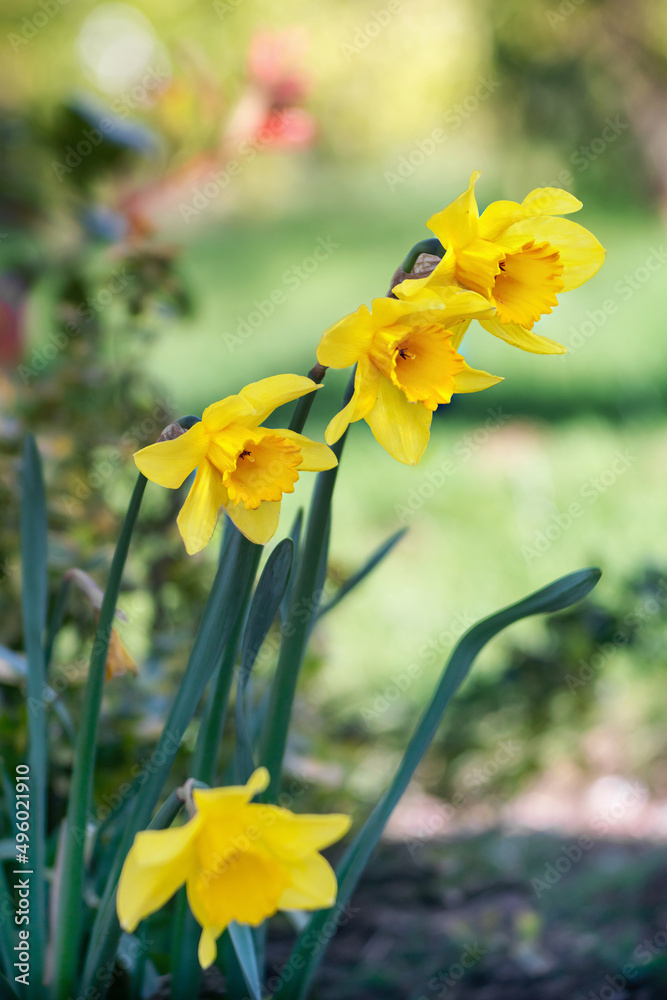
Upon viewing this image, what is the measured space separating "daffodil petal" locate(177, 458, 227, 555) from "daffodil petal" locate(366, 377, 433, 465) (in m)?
0.12

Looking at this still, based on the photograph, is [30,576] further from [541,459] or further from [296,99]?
[541,459]

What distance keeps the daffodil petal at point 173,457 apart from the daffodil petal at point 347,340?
11 cm

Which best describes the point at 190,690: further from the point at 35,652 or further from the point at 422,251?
the point at 422,251

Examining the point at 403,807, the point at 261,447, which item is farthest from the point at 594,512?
the point at 261,447

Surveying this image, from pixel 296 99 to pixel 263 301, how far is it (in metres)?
3.08

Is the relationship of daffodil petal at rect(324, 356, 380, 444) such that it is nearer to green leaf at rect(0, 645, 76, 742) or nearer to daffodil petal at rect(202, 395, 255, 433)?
daffodil petal at rect(202, 395, 255, 433)

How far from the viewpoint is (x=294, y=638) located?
0.80m

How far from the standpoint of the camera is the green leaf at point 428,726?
73 centimetres
